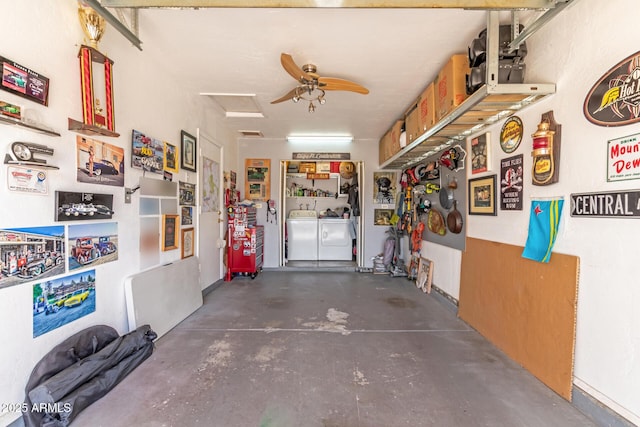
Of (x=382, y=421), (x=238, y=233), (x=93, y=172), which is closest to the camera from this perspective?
(x=382, y=421)

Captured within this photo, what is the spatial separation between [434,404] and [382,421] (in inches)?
16.3

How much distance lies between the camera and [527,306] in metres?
2.21

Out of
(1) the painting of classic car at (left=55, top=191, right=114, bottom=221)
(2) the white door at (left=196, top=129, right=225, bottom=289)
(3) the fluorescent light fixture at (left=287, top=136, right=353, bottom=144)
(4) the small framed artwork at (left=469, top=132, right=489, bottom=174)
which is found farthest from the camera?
(3) the fluorescent light fixture at (left=287, top=136, right=353, bottom=144)

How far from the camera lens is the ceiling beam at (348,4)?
1450 mm

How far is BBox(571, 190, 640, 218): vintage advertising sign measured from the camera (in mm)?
1473

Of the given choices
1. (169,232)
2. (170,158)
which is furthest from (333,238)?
(170,158)

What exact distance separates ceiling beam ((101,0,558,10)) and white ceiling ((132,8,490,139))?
24.2 inches

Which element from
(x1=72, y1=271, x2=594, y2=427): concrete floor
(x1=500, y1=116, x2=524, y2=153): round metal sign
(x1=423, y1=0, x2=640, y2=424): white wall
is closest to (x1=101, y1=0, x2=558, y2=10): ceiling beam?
(x1=423, y1=0, x2=640, y2=424): white wall

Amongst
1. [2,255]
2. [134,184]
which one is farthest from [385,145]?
[2,255]

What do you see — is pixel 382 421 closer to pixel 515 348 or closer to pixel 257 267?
pixel 515 348

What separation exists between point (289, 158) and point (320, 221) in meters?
1.66

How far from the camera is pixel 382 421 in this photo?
1.66 meters

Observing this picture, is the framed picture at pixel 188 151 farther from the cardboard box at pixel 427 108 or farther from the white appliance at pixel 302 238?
the white appliance at pixel 302 238

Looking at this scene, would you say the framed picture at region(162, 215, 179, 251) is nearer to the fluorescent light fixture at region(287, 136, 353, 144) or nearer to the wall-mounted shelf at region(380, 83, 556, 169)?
the wall-mounted shelf at region(380, 83, 556, 169)
